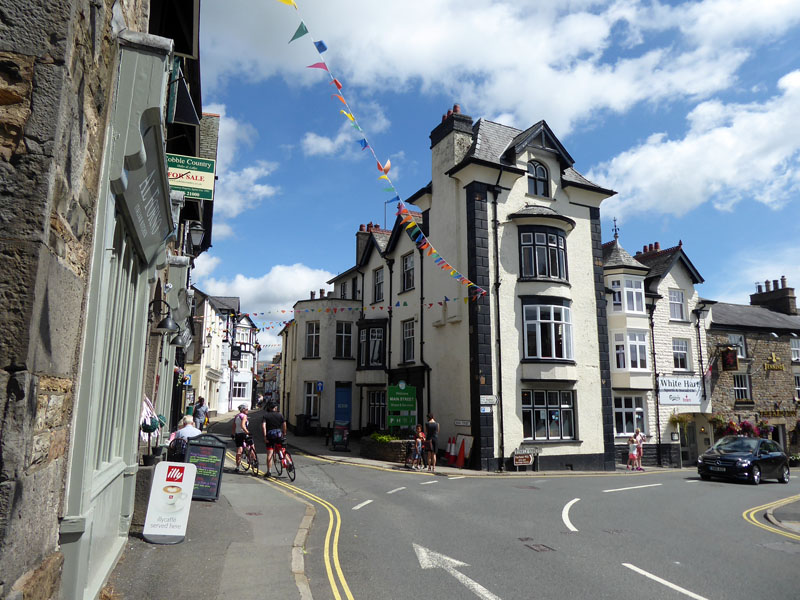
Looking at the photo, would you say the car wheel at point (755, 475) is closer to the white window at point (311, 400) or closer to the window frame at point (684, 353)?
the window frame at point (684, 353)

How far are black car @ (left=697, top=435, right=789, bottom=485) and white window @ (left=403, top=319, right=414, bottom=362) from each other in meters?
12.0

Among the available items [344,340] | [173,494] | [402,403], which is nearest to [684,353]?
[402,403]

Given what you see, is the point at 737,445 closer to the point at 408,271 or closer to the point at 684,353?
the point at 684,353

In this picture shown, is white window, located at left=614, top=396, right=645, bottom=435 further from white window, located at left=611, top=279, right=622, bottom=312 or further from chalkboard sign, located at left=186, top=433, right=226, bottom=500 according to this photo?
chalkboard sign, located at left=186, top=433, right=226, bottom=500

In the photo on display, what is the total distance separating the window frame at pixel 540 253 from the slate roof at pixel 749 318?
556 inches

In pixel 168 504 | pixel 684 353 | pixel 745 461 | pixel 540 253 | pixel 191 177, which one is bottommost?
pixel 745 461

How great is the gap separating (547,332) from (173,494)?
16.5 m

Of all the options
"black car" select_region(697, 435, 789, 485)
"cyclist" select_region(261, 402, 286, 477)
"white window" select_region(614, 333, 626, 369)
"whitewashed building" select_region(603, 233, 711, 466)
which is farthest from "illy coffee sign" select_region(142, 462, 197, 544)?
"white window" select_region(614, 333, 626, 369)

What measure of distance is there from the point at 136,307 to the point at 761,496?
16.0 m

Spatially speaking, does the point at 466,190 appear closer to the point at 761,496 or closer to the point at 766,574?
the point at 761,496

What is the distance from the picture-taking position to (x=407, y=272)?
25688mm

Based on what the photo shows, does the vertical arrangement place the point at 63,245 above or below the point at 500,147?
below

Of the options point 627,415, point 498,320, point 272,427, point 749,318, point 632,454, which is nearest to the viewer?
point 272,427

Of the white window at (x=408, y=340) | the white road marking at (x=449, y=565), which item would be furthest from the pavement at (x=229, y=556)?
the white window at (x=408, y=340)
